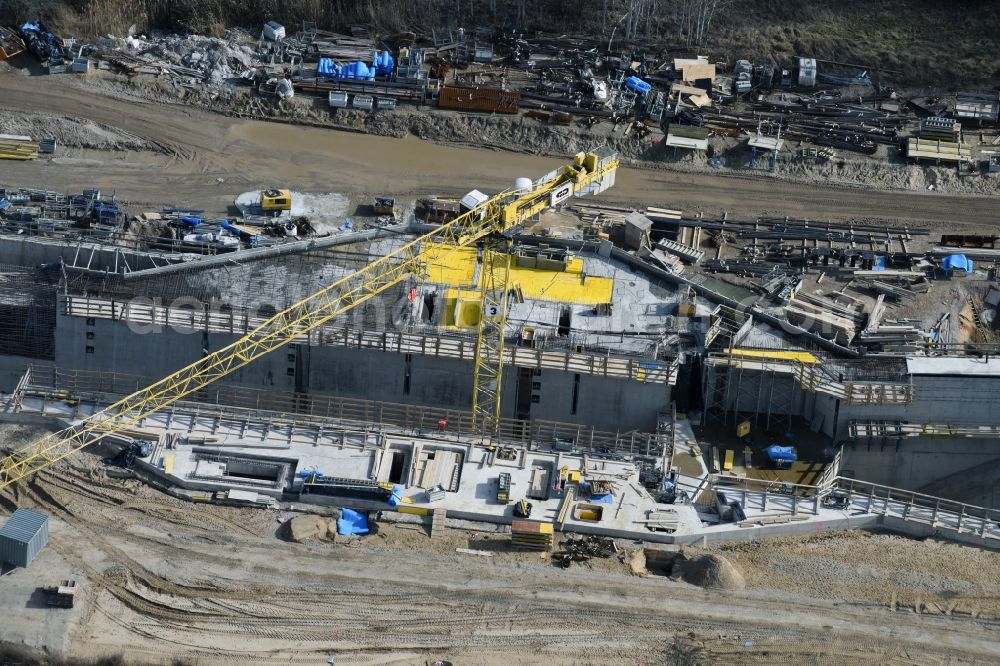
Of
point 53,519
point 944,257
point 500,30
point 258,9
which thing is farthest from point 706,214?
point 53,519

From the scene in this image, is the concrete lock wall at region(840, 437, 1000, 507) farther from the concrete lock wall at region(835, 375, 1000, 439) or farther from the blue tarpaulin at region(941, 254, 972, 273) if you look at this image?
the blue tarpaulin at region(941, 254, 972, 273)

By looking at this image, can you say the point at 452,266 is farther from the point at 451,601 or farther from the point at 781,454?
the point at 451,601

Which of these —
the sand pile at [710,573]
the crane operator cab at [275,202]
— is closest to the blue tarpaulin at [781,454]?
the sand pile at [710,573]

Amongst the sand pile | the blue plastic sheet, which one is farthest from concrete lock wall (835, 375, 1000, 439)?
the blue plastic sheet

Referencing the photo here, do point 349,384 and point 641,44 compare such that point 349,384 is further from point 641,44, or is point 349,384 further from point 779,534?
point 641,44

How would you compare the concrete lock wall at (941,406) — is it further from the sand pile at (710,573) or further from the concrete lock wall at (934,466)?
the sand pile at (710,573)

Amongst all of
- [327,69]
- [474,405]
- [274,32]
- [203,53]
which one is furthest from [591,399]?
[203,53]
